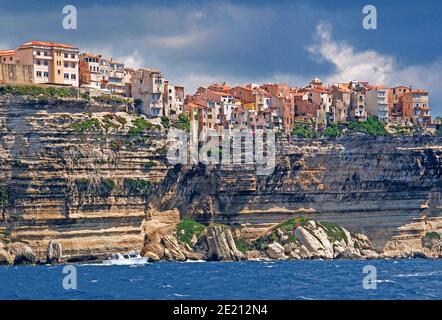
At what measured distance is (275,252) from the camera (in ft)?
326

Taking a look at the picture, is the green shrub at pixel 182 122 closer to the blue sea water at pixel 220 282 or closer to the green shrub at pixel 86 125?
the green shrub at pixel 86 125

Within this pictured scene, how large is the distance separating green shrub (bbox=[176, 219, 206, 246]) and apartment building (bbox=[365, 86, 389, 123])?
27472 millimetres

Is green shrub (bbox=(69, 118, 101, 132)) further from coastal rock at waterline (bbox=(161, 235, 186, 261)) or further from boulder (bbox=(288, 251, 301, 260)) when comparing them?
boulder (bbox=(288, 251, 301, 260))

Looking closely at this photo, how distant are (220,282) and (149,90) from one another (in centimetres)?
3841

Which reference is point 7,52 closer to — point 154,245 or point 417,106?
point 154,245

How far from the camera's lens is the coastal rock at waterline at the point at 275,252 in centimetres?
9931

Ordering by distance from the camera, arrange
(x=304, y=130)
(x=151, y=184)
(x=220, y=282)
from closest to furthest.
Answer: (x=220, y=282), (x=151, y=184), (x=304, y=130)

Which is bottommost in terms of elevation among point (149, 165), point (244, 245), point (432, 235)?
point (432, 235)

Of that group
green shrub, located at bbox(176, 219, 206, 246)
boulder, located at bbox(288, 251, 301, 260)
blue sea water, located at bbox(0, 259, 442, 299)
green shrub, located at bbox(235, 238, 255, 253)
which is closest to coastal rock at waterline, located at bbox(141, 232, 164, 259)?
green shrub, located at bbox(176, 219, 206, 246)

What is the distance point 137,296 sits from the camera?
52781 mm

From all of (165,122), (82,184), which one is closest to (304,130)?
(165,122)

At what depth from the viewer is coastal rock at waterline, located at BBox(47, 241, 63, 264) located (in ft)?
285
